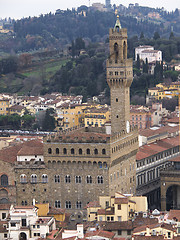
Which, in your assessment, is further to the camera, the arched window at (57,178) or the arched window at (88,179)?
the arched window at (57,178)

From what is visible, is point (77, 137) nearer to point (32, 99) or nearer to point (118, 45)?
point (118, 45)

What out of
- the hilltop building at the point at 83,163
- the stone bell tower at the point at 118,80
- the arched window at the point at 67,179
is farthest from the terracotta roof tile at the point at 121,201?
the stone bell tower at the point at 118,80

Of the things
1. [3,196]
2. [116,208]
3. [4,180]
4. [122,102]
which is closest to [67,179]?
[4,180]

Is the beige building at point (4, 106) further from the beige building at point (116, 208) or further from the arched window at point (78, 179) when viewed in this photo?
the beige building at point (116, 208)

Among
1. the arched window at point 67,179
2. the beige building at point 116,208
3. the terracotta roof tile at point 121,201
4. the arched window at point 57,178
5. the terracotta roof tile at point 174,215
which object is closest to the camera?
the terracotta roof tile at point 174,215

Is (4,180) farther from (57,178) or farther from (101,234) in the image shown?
(101,234)

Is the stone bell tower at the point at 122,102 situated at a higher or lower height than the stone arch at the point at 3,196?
higher
